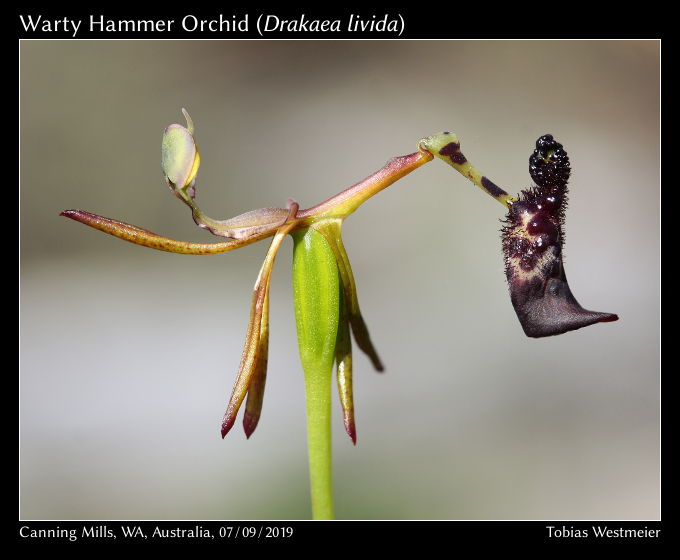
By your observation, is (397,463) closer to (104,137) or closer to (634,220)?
(634,220)

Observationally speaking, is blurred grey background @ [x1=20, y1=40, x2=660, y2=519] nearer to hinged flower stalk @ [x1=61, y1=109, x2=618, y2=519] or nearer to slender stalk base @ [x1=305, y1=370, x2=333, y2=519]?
slender stalk base @ [x1=305, y1=370, x2=333, y2=519]

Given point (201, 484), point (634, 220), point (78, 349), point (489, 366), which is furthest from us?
point (634, 220)

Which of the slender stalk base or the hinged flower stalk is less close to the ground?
the hinged flower stalk

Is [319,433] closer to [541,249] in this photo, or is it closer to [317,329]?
[317,329]

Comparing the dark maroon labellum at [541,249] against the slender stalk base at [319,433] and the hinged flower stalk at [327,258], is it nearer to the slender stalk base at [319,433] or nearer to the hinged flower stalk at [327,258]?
the hinged flower stalk at [327,258]

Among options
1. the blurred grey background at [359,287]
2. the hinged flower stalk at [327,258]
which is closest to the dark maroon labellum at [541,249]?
the hinged flower stalk at [327,258]

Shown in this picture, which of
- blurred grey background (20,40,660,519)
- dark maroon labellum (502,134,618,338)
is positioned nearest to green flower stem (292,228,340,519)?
dark maroon labellum (502,134,618,338)

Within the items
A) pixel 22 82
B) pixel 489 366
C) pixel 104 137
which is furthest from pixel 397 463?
pixel 22 82
